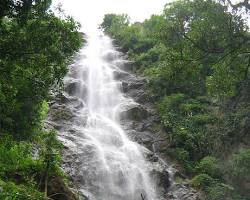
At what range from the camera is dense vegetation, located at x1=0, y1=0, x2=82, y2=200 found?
34.3 ft

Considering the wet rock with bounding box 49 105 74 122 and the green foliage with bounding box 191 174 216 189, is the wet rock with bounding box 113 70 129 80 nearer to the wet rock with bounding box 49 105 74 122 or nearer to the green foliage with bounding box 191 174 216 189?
the wet rock with bounding box 49 105 74 122

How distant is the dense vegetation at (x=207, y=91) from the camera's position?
13.8 m

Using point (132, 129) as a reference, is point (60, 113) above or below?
above

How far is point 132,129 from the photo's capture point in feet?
71.3

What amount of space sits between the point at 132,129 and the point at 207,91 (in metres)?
4.90

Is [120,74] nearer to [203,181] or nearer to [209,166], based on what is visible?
[209,166]

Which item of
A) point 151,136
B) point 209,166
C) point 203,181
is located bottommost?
point 203,181

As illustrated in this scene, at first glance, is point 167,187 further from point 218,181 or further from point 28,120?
point 28,120

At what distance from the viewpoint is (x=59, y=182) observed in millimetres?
11141

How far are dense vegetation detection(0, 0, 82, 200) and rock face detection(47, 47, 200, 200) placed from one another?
141 inches

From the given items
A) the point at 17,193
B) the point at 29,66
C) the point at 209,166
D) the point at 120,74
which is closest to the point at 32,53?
the point at 29,66

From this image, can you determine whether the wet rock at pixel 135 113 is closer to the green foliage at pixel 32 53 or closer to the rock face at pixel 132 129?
the rock face at pixel 132 129

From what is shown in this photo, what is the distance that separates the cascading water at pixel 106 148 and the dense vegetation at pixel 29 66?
3.05 m

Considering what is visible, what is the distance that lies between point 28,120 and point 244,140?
36.5 feet
